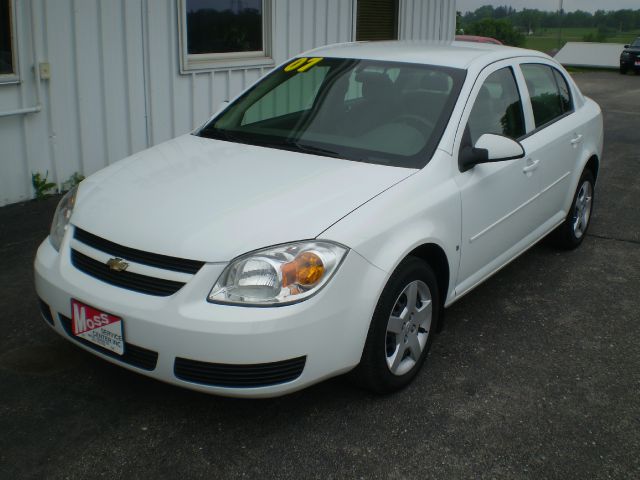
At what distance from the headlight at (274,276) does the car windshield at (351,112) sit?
0.92m

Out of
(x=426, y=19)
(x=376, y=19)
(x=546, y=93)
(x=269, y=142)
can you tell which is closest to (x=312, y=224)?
(x=269, y=142)

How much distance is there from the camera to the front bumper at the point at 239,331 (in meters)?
2.96

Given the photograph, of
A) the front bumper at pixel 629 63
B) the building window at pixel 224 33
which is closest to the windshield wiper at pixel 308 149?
the building window at pixel 224 33

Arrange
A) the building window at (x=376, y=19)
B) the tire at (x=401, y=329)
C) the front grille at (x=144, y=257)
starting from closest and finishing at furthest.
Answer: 1. the front grille at (x=144, y=257)
2. the tire at (x=401, y=329)
3. the building window at (x=376, y=19)

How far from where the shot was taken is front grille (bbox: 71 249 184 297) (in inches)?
121

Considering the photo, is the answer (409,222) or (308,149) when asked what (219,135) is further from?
(409,222)

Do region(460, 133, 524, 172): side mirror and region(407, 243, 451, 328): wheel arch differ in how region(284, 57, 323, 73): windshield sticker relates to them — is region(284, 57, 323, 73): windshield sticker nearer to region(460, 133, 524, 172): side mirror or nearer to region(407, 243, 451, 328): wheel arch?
region(460, 133, 524, 172): side mirror

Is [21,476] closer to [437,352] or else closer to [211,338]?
[211,338]

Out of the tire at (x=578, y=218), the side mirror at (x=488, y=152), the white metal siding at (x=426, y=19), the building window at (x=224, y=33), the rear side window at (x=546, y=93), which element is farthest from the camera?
the white metal siding at (x=426, y=19)

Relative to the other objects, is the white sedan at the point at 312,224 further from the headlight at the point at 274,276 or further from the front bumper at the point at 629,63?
the front bumper at the point at 629,63

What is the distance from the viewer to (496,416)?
3490 mm

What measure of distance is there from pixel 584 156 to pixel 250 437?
353 centimetres

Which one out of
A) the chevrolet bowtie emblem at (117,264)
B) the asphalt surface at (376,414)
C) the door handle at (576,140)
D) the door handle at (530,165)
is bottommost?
the asphalt surface at (376,414)

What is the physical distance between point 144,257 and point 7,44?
13.0 feet
